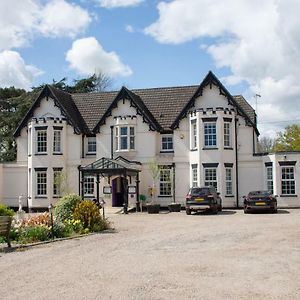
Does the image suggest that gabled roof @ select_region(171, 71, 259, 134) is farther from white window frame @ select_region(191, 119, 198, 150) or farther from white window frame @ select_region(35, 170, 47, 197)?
white window frame @ select_region(35, 170, 47, 197)

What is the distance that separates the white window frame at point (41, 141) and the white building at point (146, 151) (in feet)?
0.26

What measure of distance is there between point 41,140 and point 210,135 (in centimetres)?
1329

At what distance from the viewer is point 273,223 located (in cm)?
2417

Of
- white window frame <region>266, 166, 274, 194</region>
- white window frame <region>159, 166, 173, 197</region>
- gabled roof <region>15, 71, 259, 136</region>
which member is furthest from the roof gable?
white window frame <region>266, 166, 274, 194</region>

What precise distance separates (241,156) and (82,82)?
2577 cm

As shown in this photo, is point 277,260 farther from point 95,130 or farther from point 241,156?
point 95,130

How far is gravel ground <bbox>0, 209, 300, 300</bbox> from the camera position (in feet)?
31.1

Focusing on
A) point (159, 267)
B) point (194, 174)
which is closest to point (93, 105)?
point (194, 174)

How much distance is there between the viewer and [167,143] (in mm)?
39750

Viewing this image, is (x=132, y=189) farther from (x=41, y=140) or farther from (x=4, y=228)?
(x=4, y=228)

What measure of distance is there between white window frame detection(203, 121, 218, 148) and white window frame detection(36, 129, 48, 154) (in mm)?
12556

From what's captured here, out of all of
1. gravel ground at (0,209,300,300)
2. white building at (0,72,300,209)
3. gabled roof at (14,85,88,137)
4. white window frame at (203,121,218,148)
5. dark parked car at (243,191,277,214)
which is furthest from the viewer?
gabled roof at (14,85,88,137)

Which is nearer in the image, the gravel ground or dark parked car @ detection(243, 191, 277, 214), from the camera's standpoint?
the gravel ground

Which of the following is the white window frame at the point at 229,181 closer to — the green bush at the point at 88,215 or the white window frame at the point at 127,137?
the white window frame at the point at 127,137
